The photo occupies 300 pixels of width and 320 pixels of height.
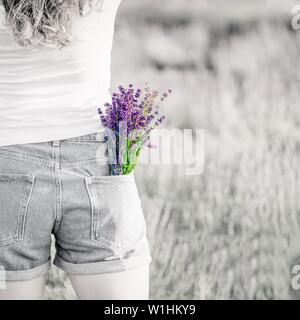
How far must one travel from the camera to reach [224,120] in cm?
241

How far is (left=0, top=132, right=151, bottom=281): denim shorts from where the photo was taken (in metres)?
1.27

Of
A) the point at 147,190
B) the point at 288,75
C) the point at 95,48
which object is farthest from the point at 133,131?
the point at 288,75

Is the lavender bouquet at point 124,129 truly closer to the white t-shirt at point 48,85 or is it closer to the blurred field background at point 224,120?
the white t-shirt at point 48,85

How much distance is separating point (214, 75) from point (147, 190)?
62 centimetres

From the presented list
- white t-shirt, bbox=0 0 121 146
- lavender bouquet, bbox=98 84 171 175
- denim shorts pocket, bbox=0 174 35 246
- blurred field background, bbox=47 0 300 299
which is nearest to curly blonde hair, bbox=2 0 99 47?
white t-shirt, bbox=0 0 121 146

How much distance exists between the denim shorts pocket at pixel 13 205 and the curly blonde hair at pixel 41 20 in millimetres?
330

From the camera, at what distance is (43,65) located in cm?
129

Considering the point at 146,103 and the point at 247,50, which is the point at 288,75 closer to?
the point at 247,50

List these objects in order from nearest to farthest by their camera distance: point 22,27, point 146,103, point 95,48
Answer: point 22,27 → point 95,48 → point 146,103

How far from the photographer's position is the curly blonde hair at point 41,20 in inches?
48.1

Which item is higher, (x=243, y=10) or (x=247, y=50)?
(x=243, y=10)

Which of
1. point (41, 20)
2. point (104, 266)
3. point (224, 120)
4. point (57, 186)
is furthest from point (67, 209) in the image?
point (224, 120)

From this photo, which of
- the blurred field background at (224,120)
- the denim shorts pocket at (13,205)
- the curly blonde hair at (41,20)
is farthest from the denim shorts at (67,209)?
the blurred field background at (224,120)

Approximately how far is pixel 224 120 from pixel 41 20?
4.31ft
